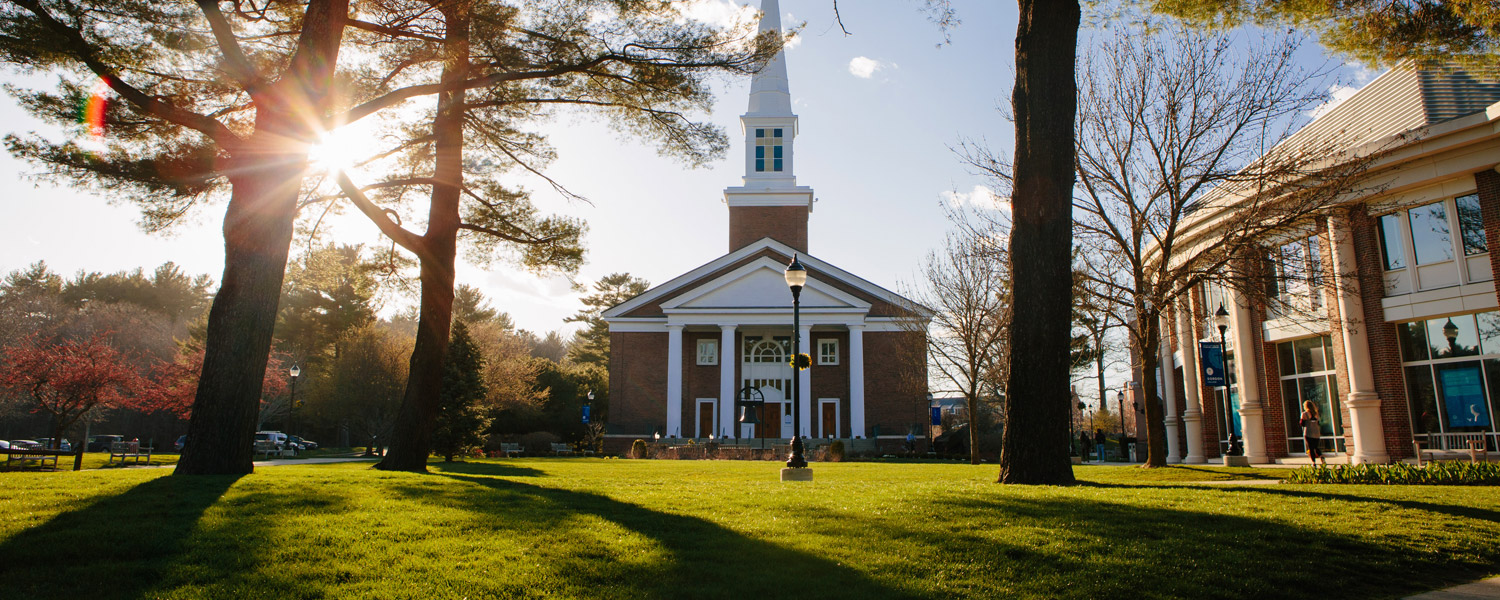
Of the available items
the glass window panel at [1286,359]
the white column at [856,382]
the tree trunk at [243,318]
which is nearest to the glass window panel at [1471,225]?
the glass window panel at [1286,359]

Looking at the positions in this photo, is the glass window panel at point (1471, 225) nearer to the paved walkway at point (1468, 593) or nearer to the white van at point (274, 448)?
the paved walkway at point (1468, 593)

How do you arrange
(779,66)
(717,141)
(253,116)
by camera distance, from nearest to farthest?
(253,116) < (717,141) < (779,66)

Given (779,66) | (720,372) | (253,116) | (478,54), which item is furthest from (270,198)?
(779,66)

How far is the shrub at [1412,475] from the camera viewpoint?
1143cm

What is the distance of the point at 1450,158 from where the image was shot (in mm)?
16828

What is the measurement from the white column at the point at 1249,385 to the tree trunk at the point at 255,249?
21.9 meters

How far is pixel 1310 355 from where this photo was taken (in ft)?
69.5

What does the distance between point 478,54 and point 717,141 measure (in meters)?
4.40

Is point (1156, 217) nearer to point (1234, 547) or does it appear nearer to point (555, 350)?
point (1234, 547)

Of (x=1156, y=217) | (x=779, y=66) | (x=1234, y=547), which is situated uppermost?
(x=779, y=66)

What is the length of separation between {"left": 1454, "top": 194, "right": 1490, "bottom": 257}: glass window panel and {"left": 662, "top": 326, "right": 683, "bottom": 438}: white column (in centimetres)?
2764

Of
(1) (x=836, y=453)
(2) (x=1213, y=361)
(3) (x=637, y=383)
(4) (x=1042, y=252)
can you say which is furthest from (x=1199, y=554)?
(3) (x=637, y=383)

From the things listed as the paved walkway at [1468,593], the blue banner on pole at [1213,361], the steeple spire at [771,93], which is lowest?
the paved walkway at [1468,593]

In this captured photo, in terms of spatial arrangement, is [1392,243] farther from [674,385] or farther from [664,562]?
[674,385]
